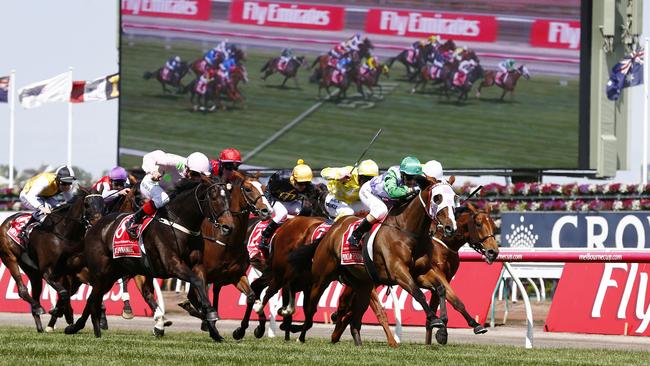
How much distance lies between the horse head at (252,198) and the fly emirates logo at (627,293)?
506 centimetres

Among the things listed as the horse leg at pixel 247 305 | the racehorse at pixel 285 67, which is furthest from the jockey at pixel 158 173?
the racehorse at pixel 285 67

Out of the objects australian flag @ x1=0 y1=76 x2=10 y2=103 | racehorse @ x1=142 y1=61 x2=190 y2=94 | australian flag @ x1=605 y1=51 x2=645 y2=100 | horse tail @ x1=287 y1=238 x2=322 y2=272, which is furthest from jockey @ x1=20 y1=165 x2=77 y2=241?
australian flag @ x1=0 y1=76 x2=10 y2=103

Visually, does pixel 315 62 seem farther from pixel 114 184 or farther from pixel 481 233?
pixel 481 233

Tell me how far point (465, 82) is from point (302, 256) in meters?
17.8

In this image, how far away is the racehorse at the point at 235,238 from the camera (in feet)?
48.3

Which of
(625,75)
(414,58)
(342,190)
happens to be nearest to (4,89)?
(414,58)

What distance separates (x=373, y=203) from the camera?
14.5m

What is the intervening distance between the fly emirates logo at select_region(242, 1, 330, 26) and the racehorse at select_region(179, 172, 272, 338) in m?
18.6

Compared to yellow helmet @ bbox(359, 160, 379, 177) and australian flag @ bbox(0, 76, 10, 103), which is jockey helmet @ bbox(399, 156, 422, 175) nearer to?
yellow helmet @ bbox(359, 160, 379, 177)

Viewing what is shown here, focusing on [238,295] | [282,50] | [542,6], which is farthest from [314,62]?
[238,295]

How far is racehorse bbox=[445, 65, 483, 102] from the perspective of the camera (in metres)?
32.3

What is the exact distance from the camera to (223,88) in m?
34.6

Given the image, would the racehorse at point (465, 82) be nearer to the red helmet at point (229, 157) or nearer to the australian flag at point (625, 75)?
the australian flag at point (625, 75)

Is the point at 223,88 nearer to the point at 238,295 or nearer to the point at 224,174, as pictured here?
the point at 238,295
